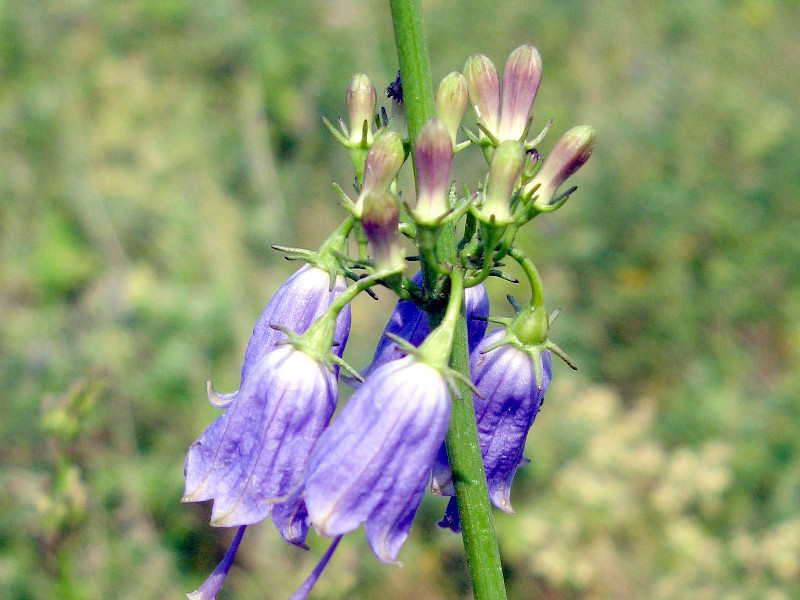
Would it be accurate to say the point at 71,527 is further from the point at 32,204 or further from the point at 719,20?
the point at 719,20

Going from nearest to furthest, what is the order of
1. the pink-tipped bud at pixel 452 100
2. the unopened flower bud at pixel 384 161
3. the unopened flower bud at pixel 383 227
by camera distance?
the unopened flower bud at pixel 383 227 → the unopened flower bud at pixel 384 161 → the pink-tipped bud at pixel 452 100

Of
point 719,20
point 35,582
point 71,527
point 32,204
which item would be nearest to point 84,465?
point 35,582

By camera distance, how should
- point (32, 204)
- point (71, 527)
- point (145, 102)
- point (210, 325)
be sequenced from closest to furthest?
point (71, 527) → point (210, 325) → point (32, 204) → point (145, 102)

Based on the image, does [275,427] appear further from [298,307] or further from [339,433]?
[298,307]

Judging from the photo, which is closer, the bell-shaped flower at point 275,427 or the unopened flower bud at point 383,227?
the unopened flower bud at point 383,227

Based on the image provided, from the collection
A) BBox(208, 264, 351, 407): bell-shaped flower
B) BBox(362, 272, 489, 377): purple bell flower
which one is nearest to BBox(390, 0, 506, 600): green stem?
BBox(362, 272, 489, 377): purple bell flower

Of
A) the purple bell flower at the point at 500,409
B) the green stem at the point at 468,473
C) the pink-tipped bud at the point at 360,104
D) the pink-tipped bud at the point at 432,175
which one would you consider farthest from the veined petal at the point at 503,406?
the pink-tipped bud at the point at 360,104

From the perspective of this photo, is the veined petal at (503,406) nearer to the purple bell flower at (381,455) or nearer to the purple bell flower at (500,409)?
the purple bell flower at (500,409)
